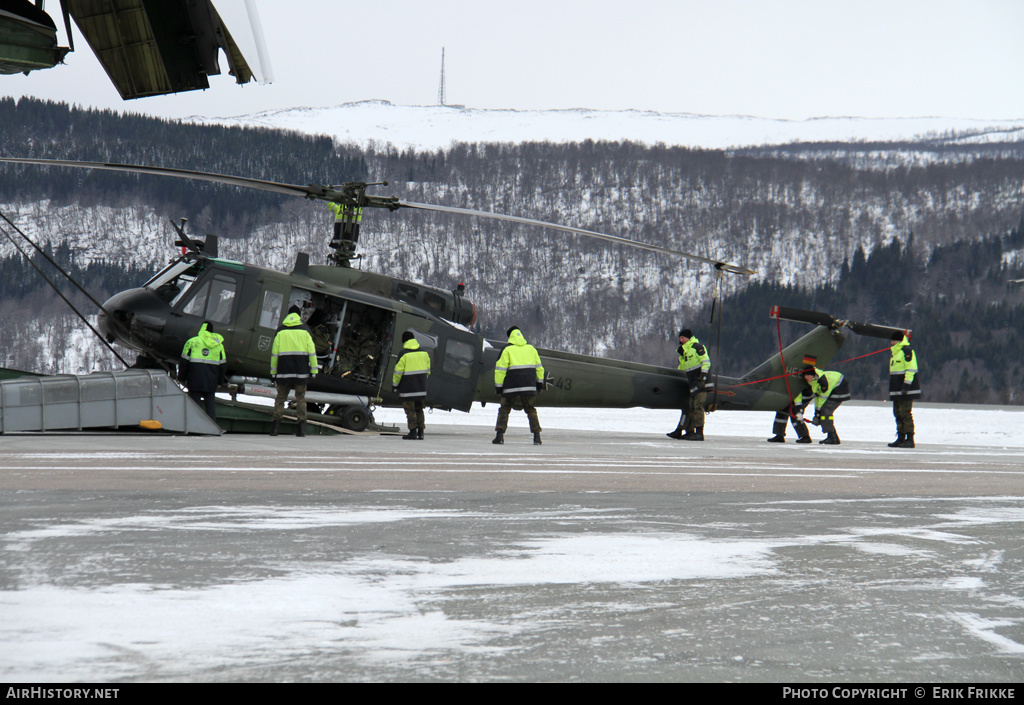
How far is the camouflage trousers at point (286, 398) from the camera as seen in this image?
42.8 ft

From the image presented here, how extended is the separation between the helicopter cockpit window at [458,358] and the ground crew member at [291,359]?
2477 mm

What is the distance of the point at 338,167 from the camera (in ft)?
413

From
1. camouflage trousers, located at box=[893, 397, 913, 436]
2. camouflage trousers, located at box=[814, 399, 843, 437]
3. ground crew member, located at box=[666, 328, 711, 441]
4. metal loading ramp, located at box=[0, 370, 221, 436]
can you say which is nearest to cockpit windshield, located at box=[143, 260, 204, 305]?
metal loading ramp, located at box=[0, 370, 221, 436]

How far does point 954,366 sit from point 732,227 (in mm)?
36526

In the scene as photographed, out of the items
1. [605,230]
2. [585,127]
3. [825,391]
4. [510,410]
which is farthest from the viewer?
[585,127]

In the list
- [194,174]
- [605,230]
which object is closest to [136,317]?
[194,174]

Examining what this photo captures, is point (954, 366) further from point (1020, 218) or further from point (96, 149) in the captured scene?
point (96, 149)

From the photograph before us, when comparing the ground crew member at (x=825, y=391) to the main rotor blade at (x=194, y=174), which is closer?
the main rotor blade at (x=194, y=174)

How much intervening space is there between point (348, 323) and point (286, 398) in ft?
6.53

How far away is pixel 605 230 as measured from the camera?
131250 millimetres

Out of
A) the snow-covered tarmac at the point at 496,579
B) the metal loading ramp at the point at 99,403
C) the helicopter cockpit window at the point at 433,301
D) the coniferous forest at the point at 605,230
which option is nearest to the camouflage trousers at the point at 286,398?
the metal loading ramp at the point at 99,403

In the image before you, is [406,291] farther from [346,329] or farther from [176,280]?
[176,280]

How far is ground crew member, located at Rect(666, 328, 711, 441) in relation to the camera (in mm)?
16172

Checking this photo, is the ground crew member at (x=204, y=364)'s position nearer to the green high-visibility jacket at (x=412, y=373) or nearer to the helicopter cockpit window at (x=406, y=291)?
the green high-visibility jacket at (x=412, y=373)
